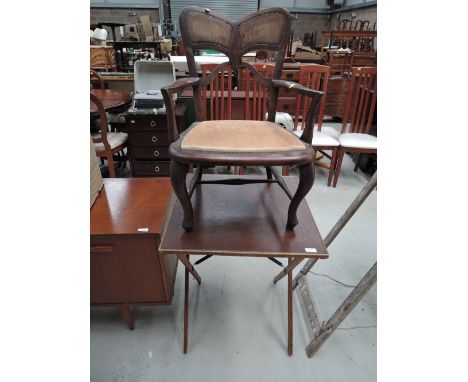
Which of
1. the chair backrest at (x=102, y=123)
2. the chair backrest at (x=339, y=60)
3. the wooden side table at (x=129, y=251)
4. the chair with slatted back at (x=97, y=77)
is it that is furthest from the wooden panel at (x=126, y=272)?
the chair backrest at (x=339, y=60)

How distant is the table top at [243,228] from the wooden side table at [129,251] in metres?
0.15

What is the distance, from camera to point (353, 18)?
22.2ft

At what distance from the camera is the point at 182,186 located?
91 cm

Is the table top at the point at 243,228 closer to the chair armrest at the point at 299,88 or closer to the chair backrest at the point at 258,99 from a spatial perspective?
the chair armrest at the point at 299,88

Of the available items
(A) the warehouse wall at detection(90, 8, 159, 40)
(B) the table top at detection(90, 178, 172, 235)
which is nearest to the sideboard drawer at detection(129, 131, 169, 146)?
(B) the table top at detection(90, 178, 172, 235)

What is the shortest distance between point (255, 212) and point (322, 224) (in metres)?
1.16

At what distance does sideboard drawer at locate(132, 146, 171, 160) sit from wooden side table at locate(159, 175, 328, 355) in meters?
1.30

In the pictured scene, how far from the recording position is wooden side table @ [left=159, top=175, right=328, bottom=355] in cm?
89

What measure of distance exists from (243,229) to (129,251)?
467mm

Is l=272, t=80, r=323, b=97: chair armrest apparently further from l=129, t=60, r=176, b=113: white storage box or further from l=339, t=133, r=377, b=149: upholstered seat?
l=129, t=60, r=176, b=113: white storage box

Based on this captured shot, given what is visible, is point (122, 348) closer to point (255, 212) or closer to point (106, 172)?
point (255, 212)

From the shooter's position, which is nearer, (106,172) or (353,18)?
(106,172)

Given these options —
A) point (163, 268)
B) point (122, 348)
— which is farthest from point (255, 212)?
point (122, 348)

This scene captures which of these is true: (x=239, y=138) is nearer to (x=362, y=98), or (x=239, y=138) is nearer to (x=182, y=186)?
(x=182, y=186)
